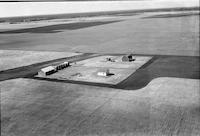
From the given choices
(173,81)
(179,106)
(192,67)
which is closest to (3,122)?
(179,106)

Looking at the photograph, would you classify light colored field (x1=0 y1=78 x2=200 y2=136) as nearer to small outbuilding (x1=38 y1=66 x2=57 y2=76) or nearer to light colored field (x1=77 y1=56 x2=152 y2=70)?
small outbuilding (x1=38 y1=66 x2=57 y2=76)

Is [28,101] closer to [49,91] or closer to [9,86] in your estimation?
[49,91]

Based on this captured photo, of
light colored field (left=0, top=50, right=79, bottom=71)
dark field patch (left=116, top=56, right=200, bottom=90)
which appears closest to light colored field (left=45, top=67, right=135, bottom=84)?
dark field patch (left=116, top=56, right=200, bottom=90)

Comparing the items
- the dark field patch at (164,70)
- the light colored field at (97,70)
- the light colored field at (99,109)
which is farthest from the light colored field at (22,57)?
the dark field patch at (164,70)

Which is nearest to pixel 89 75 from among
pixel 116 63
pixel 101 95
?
pixel 101 95

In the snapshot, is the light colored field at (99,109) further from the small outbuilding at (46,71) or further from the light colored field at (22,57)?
the light colored field at (22,57)
